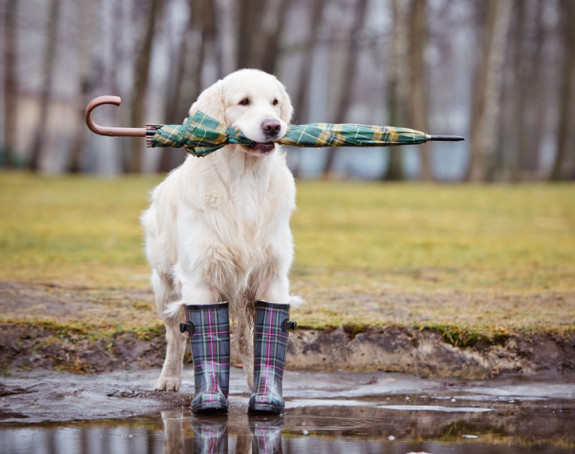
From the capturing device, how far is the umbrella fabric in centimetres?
507

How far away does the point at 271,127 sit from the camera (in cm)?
493

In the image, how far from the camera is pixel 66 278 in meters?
8.59

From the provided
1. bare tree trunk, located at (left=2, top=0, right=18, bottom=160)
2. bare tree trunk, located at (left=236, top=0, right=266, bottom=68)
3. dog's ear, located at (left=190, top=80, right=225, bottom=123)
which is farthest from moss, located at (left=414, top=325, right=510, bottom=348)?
bare tree trunk, located at (left=2, top=0, right=18, bottom=160)

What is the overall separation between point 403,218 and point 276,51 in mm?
13860

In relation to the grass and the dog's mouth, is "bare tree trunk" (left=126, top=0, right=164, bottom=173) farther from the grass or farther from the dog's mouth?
the dog's mouth

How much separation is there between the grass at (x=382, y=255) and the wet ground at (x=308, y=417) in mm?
652

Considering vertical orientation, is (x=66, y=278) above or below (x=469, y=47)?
below

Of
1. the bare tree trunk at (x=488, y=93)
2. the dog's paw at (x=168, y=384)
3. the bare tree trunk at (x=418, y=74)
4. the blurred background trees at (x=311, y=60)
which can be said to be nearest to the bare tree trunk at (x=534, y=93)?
the blurred background trees at (x=311, y=60)

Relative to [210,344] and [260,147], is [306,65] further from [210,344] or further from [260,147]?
[210,344]

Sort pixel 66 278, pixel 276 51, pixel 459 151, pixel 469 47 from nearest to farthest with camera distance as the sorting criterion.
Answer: pixel 66 278
pixel 276 51
pixel 469 47
pixel 459 151

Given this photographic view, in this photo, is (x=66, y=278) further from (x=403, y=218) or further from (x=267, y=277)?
(x=403, y=218)

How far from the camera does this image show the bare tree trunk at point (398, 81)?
24.6 metres

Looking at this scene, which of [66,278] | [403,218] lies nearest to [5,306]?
[66,278]

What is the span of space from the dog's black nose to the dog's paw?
1.64 meters
